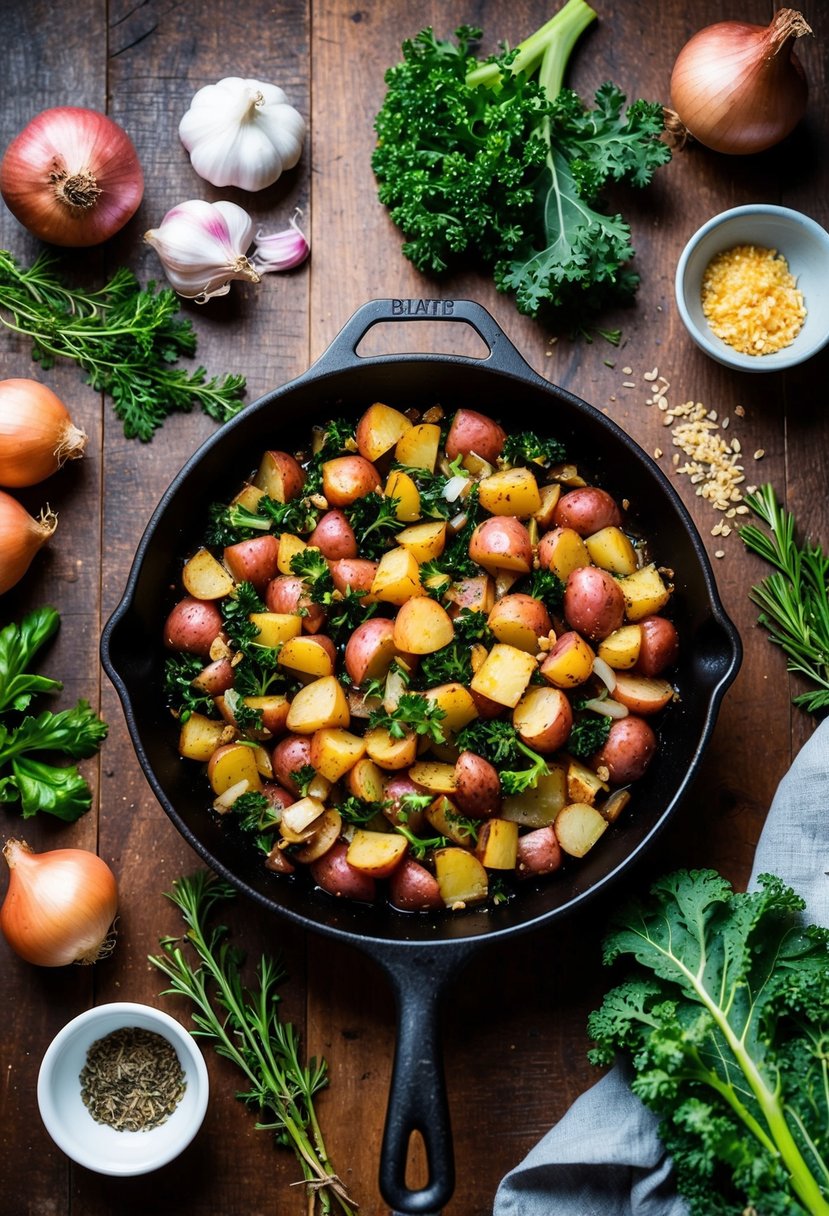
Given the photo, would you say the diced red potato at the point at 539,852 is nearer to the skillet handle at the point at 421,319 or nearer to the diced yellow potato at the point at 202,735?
the diced yellow potato at the point at 202,735

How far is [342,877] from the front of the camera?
2275mm

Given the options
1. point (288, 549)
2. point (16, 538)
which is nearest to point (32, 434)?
point (16, 538)

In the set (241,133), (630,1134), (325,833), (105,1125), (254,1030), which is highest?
(241,133)

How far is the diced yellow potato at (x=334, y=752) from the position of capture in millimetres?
2227

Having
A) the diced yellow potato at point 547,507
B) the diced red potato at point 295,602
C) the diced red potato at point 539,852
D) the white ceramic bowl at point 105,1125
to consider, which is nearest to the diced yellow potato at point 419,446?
the diced yellow potato at point 547,507

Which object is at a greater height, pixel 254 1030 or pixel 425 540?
pixel 425 540

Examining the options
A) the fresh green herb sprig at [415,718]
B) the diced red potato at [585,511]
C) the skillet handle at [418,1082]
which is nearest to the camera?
the skillet handle at [418,1082]

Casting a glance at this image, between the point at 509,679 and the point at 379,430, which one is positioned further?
the point at 379,430

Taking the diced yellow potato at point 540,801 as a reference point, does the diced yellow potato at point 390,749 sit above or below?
above

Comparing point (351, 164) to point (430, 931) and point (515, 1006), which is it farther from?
point (515, 1006)

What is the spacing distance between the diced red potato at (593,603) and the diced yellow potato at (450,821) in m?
0.45

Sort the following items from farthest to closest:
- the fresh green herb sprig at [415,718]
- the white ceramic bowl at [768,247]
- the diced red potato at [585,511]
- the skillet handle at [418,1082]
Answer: the white ceramic bowl at [768,247], the diced red potato at [585,511], the fresh green herb sprig at [415,718], the skillet handle at [418,1082]

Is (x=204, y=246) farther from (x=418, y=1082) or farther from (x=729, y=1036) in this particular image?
(x=729, y=1036)

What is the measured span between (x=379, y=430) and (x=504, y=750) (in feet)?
2.41
